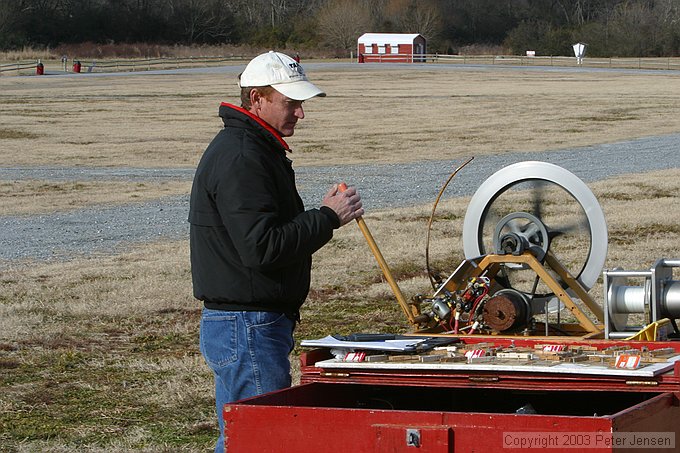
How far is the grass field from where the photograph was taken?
6723 mm

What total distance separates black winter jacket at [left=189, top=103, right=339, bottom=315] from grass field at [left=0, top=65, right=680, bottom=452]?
5.64 feet

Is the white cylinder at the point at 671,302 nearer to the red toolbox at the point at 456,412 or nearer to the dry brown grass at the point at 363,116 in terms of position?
the red toolbox at the point at 456,412

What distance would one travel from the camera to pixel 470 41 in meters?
116

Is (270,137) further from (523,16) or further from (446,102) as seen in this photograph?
(523,16)

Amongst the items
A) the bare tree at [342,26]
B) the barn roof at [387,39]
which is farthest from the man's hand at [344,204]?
the bare tree at [342,26]

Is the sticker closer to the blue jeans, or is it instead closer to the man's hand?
the man's hand

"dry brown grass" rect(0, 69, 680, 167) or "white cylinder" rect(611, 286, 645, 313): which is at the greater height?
"white cylinder" rect(611, 286, 645, 313)

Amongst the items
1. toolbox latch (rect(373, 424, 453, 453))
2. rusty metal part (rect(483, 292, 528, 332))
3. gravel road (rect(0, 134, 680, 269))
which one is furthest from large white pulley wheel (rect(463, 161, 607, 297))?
gravel road (rect(0, 134, 680, 269))

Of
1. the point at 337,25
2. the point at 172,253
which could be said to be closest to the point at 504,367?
the point at 172,253

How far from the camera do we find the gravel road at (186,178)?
45.5 ft

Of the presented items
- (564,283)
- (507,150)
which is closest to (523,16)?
(507,150)

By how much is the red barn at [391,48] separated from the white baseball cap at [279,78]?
84770mm

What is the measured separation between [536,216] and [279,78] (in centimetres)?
230

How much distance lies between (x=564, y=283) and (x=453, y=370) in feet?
6.83
